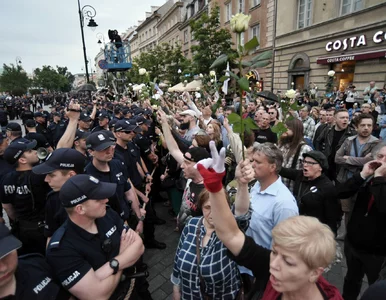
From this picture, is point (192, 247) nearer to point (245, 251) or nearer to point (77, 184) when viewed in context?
point (245, 251)

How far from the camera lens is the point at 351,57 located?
44.4ft

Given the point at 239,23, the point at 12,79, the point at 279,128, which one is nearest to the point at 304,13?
the point at 279,128

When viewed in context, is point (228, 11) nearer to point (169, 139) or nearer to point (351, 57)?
point (351, 57)

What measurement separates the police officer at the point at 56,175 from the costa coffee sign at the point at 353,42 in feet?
50.9

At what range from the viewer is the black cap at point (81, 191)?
1801 mm

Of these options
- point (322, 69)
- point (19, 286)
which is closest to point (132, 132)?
point (19, 286)

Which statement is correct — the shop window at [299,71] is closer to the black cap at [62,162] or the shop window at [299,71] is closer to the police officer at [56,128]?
the police officer at [56,128]

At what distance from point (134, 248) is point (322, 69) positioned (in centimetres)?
1782

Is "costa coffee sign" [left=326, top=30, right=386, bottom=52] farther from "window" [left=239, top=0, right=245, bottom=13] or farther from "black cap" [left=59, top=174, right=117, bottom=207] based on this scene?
"black cap" [left=59, top=174, right=117, bottom=207]

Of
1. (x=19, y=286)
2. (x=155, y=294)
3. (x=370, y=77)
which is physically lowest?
(x=155, y=294)

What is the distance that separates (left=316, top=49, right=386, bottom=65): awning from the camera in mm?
12165

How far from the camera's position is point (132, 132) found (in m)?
4.09

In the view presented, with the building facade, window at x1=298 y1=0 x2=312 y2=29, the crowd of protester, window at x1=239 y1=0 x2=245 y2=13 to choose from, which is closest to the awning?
the building facade

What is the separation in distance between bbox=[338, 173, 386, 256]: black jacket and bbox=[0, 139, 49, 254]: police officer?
11.3ft
